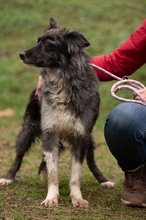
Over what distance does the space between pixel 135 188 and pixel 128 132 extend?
2.07 ft

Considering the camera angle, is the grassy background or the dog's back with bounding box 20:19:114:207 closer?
the grassy background

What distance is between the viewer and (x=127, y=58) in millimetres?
4734

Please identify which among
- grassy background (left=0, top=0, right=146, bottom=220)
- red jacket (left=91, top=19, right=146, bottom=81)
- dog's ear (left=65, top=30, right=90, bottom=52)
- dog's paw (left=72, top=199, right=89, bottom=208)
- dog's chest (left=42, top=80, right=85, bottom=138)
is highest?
dog's ear (left=65, top=30, right=90, bottom=52)

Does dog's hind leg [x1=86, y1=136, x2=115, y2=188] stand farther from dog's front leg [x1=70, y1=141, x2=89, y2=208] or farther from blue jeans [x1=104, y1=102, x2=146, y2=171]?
blue jeans [x1=104, y1=102, x2=146, y2=171]

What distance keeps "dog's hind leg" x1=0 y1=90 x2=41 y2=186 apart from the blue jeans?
1281mm

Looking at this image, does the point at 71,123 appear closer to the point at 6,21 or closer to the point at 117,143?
the point at 117,143

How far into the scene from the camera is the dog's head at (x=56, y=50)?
15.0 feet

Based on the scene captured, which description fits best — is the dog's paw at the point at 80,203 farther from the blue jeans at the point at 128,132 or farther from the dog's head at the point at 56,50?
the dog's head at the point at 56,50

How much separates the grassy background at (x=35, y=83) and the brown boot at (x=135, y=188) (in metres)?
0.07

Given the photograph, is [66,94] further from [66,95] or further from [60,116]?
[60,116]

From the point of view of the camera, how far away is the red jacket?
4.62m

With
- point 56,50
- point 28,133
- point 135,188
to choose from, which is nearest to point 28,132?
point 28,133

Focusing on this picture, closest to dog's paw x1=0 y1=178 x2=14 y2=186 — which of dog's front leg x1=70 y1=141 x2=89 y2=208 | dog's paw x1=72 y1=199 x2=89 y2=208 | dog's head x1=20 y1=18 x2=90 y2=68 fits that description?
dog's front leg x1=70 y1=141 x2=89 y2=208

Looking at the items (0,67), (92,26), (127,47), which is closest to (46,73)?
(127,47)
